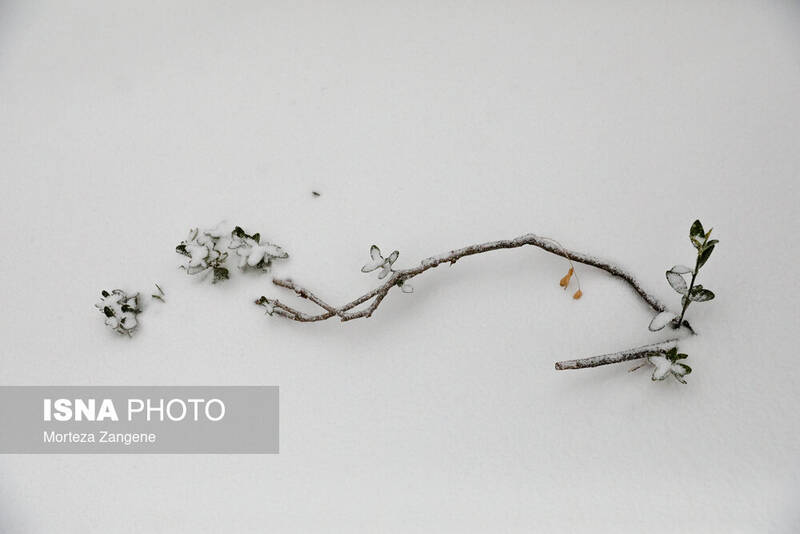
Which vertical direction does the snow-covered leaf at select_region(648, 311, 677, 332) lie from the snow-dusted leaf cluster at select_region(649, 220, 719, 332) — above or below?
below

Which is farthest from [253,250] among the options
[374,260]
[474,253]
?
[474,253]

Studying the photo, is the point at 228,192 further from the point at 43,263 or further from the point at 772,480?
the point at 772,480

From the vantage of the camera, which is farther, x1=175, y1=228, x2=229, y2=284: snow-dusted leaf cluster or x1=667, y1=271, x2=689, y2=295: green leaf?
x1=175, y1=228, x2=229, y2=284: snow-dusted leaf cluster

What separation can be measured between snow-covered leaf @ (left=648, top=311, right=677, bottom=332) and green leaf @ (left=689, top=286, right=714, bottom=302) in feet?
0.12

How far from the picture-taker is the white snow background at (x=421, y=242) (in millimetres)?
885

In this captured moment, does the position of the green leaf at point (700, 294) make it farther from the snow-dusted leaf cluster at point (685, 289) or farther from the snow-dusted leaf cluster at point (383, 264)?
the snow-dusted leaf cluster at point (383, 264)

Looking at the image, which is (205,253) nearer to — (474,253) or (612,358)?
(474,253)

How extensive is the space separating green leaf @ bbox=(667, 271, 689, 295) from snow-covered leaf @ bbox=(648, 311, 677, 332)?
34mm

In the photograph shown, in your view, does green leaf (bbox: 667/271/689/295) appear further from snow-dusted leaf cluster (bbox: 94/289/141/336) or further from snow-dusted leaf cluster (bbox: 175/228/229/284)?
snow-dusted leaf cluster (bbox: 94/289/141/336)

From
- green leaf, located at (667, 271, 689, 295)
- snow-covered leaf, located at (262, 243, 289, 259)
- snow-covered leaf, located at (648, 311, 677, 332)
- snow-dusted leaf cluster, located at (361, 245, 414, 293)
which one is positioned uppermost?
snow-covered leaf, located at (262, 243, 289, 259)

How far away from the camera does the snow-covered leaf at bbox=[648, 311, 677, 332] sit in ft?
2.78

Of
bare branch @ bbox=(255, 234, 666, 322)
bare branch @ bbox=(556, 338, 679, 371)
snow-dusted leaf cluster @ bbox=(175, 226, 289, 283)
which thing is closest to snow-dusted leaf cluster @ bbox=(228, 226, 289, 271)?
snow-dusted leaf cluster @ bbox=(175, 226, 289, 283)

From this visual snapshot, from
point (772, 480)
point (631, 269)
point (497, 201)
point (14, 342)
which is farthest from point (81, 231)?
point (772, 480)

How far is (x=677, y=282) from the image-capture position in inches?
33.8
